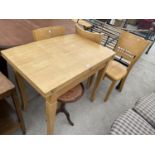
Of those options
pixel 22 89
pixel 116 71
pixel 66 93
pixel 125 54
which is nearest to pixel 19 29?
pixel 22 89

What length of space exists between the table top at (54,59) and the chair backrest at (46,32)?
7cm

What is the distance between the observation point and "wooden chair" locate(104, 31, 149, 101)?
1.85 m

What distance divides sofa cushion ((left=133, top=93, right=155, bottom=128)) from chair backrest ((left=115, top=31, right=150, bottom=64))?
0.57 meters

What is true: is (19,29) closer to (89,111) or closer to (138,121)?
(89,111)

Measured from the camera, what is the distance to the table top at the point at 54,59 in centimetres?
101

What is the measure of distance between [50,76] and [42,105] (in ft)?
2.98

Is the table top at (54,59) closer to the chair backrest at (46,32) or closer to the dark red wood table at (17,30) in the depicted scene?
the chair backrest at (46,32)

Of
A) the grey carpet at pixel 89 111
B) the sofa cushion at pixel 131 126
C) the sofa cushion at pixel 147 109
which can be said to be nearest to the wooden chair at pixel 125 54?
the grey carpet at pixel 89 111

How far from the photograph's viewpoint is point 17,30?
1755 millimetres

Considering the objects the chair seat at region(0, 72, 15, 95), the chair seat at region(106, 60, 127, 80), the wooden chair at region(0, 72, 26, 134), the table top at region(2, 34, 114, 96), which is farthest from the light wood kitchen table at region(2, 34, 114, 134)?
the chair seat at region(106, 60, 127, 80)

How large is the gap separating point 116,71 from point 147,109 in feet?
2.07
